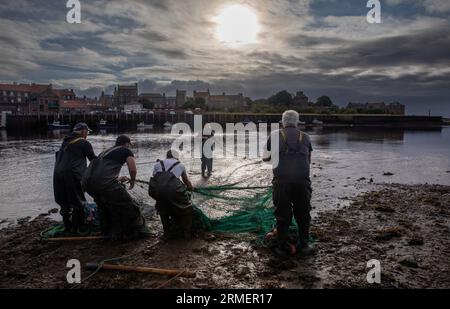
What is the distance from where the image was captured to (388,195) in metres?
10.9

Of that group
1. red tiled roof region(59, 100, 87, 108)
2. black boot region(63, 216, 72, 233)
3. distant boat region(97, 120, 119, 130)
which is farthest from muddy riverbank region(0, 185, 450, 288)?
red tiled roof region(59, 100, 87, 108)

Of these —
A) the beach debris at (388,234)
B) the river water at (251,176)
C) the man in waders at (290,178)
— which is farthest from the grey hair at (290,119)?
the river water at (251,176)

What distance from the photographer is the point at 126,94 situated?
17338 cm

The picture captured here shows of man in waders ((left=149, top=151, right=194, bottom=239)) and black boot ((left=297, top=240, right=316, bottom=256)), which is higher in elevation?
man in waders ((left=149, top=151, right=194, bottom=239))

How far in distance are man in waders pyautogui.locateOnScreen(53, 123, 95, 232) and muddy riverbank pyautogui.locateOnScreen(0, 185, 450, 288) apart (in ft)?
2.44

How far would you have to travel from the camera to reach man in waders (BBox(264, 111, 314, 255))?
5.65 meters

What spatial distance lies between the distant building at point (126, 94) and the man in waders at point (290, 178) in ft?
573

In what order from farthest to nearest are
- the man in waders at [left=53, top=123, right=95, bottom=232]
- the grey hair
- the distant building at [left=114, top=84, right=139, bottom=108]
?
1. the distant building at [left=114, top=84, right=139, bottom=108]
2. the man in waders at [left=53, top=123, right=95, bottom=232]
3. the grey hair

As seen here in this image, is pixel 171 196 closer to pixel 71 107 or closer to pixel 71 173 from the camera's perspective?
pixel 71 173

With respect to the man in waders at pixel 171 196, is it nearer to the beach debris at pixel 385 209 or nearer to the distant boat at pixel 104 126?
the beach debris at pixel 385 209

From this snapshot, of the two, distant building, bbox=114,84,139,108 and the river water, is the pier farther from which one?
Result: distant building, bbox=114,84,139,108

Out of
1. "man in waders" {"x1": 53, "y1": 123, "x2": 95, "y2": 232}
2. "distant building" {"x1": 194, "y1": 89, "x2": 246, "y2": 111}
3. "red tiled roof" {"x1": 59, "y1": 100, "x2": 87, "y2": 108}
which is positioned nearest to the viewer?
"man in waders" {"x1": 53, "y1": 123, "x2": 95, "y2": 232}

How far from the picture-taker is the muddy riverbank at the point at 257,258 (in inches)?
194
